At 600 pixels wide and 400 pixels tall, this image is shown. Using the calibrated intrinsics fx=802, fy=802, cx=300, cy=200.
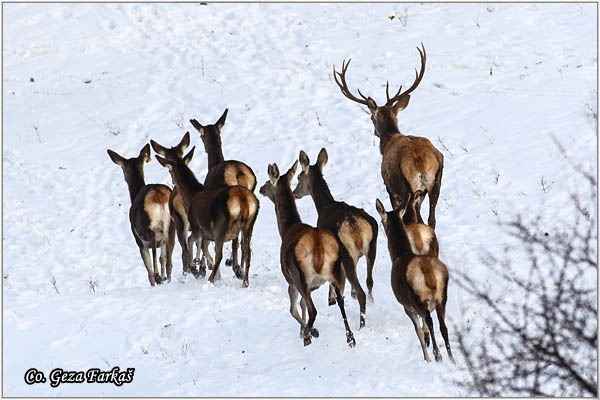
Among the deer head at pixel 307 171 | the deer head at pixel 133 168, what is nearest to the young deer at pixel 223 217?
the deer head at pixel 307 171

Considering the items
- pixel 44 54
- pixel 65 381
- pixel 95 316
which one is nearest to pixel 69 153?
pixel 44 54

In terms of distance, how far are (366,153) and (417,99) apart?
2699 millimetres

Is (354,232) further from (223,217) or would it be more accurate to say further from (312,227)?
(223,217)

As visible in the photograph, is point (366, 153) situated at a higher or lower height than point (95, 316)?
higher

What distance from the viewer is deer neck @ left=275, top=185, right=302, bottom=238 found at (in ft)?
30.3

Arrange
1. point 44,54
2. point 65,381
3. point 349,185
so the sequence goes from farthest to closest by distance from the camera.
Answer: point 44,54
point 349,185
point 65,381

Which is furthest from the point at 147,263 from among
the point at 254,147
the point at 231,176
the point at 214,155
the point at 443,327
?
the point at 254,147

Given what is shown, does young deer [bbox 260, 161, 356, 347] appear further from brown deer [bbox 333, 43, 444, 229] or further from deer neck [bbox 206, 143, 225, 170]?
deer neck [bbox 206, 143, 225, 170]

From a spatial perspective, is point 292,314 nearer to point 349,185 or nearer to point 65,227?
point 349,185

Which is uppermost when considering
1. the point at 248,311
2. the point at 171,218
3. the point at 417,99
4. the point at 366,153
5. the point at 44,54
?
the point at 44,54

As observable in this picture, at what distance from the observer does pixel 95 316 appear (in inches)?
373

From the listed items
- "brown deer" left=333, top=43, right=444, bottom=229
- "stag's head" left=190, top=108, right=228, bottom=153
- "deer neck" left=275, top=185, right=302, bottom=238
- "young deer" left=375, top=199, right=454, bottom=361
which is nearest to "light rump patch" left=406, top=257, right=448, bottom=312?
"young deer" left=375, top=199, right=454, bottom=361

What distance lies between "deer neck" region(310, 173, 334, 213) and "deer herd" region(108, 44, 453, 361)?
0.01 m

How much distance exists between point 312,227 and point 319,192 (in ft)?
6.87
